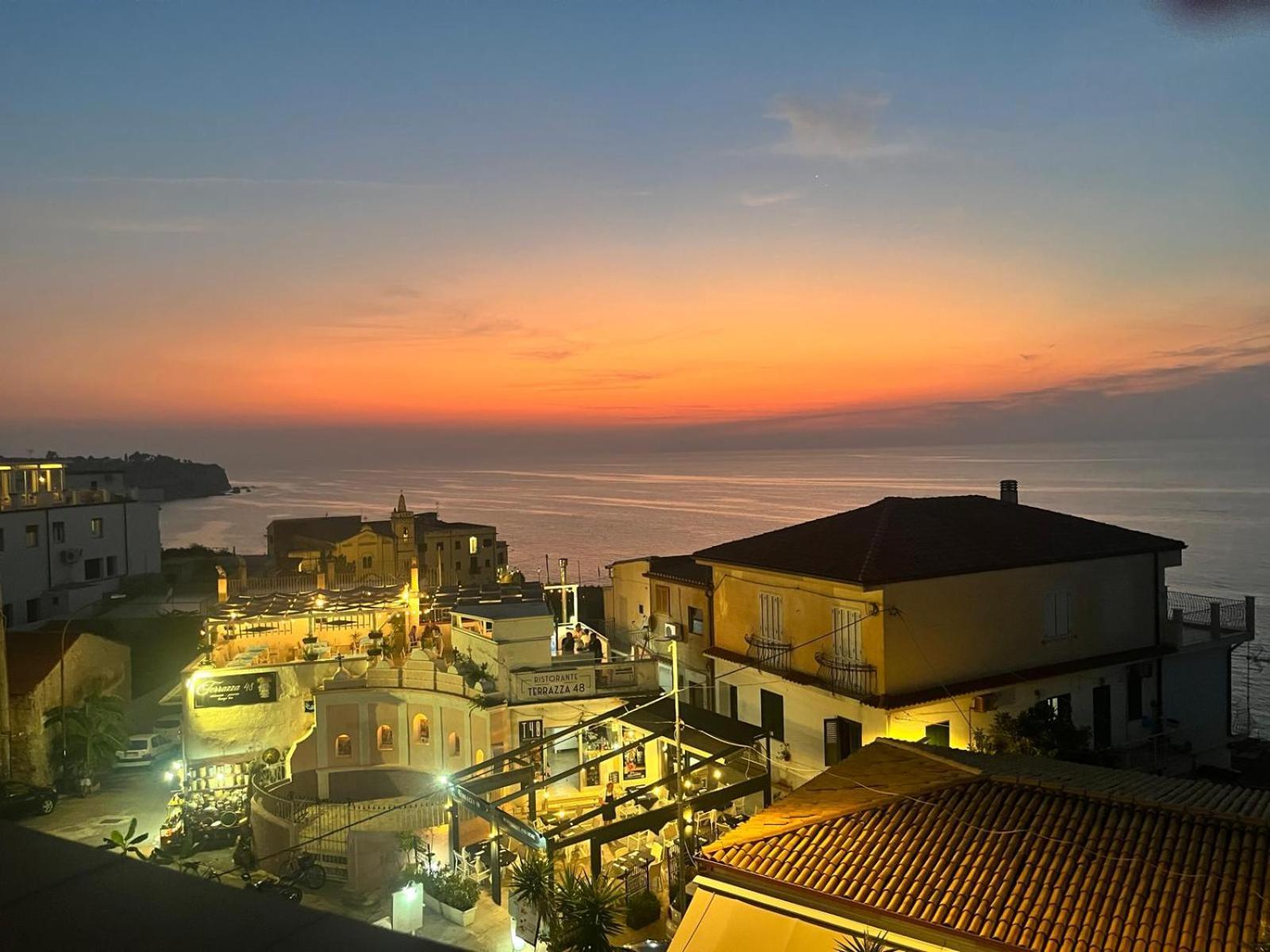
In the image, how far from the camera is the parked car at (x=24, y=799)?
26391 millimetres

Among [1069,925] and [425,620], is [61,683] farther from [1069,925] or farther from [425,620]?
[1069,925]

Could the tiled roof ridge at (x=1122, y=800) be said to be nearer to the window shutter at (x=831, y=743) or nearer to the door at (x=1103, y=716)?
the window shutter at (x=831, y=743)

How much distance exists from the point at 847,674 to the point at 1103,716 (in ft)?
26.0

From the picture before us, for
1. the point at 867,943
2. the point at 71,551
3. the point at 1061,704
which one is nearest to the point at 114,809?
the point at 867,943

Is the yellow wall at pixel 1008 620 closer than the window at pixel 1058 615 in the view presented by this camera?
Yes

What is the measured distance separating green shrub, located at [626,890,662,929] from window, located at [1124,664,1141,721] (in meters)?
14.0

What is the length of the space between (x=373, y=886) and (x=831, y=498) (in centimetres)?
15344

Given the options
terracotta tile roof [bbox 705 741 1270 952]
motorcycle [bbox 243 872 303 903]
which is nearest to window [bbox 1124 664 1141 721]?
terracotta tile roof [bbox 705 741 1270 952]

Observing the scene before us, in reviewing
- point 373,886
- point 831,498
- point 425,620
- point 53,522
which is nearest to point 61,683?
point 425,620

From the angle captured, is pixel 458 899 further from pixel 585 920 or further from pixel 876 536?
pixel 876 536

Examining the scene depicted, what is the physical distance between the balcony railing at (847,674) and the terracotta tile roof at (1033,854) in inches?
163

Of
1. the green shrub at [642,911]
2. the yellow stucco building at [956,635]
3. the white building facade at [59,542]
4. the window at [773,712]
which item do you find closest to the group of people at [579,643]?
the yellow stucco building at [956,635]

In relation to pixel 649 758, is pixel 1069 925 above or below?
above

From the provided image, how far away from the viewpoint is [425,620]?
32281 mm
